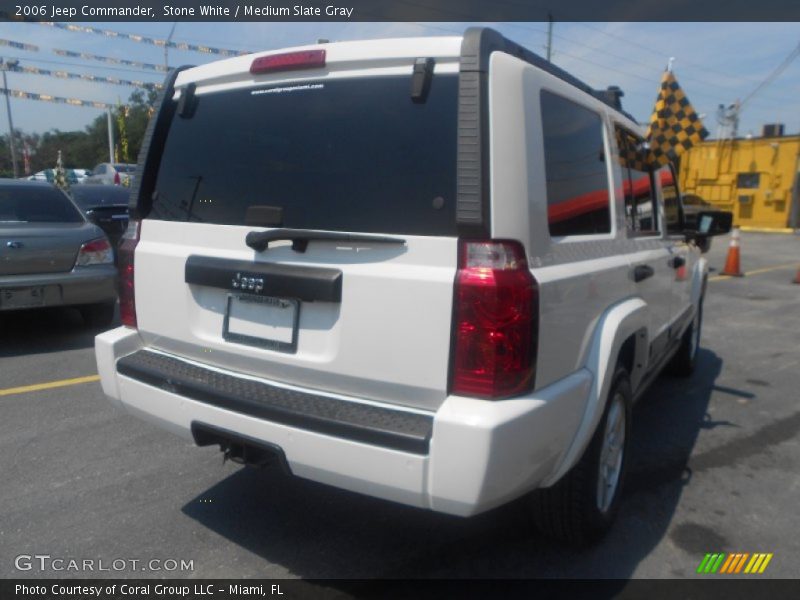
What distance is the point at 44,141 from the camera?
219 feet

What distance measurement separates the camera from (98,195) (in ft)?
35.9

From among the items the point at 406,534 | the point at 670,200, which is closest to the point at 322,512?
the point at 406,534

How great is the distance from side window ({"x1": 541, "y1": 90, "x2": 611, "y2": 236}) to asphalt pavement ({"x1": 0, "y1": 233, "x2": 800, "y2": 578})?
4.62 feet

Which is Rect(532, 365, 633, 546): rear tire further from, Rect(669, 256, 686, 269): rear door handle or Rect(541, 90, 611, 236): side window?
Rect(669, 256, 686, 269): rear door handle

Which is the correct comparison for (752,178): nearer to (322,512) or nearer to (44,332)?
(44,332)

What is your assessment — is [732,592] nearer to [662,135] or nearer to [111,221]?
A: [662,135]

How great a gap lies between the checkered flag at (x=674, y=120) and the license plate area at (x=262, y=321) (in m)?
4.35

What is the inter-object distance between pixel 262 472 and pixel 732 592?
2.28 metres

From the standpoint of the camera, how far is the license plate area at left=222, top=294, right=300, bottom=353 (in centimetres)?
240

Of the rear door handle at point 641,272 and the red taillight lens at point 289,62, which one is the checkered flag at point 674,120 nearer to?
the rear door handle at point 641,272

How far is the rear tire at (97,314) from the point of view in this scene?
6.74 m

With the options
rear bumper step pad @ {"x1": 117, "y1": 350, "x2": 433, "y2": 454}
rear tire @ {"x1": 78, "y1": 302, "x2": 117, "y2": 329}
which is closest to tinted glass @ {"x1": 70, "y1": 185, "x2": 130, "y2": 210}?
rear tire @ {"x1": 78, "y1": 302, "x2": 117, "y2": 329}

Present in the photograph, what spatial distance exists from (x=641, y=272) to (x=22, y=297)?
5.21 metres

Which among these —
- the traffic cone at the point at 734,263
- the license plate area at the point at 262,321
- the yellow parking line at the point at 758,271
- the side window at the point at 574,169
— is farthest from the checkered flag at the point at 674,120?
the traffic cone at the point at 734,263
